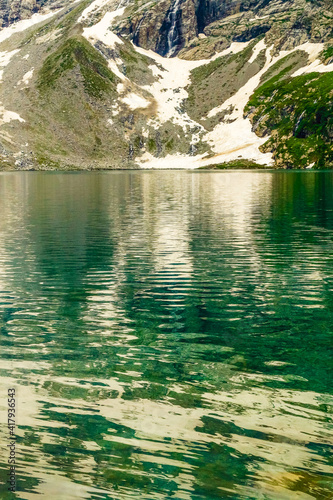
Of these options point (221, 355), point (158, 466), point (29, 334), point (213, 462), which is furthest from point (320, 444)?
point (29, 334)

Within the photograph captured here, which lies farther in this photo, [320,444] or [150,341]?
[150,341]

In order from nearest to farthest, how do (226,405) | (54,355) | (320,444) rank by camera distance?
(320,444), (226,405), (54,355)

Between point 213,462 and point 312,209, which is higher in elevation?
point 312,209

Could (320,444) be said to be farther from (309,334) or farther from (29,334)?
(29,334)

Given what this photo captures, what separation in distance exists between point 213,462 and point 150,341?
8.33 meters

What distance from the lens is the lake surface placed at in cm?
1044

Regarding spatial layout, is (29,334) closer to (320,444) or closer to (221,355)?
(221,355)

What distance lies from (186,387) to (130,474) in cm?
455

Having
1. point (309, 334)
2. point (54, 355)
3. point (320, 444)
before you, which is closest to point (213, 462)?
point (320, 444)

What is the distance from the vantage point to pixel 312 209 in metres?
62.8

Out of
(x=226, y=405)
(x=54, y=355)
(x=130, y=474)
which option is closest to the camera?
(x=130, y=474)

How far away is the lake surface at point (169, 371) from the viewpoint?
10438mm

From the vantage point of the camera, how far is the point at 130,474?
10398mm

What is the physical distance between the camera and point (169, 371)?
15.9 m
